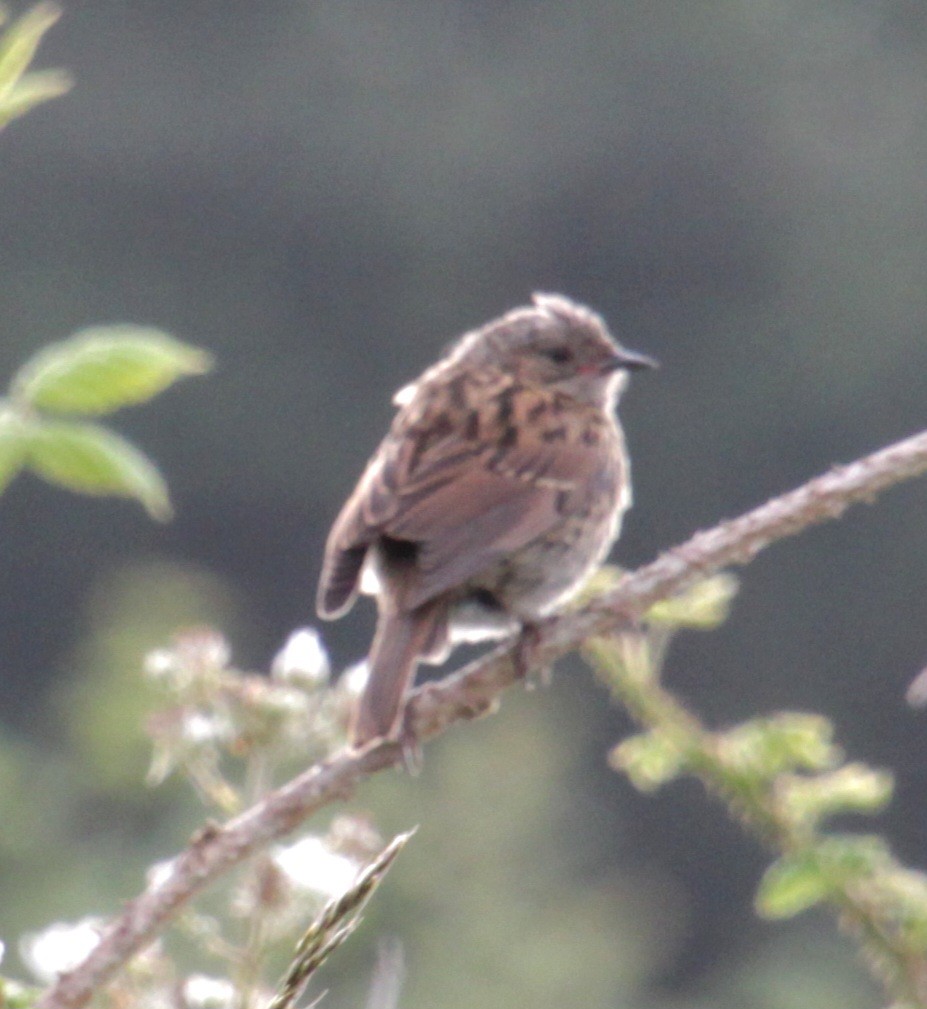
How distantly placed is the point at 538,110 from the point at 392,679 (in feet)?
155

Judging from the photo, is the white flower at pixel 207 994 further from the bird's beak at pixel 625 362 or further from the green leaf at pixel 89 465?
the bird's beak at pixel 625 362

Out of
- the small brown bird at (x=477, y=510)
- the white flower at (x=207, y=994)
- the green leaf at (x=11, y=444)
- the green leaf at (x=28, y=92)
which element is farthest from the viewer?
the small brown bird at (x=477, y=510)

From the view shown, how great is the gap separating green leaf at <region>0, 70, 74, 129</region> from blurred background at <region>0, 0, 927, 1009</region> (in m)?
24.3

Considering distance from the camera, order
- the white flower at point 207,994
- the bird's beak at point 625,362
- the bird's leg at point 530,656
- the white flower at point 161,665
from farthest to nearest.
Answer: the bird's beak at point 625,362 < the white flower at point 161,665 < the bird's leg at point 530,656 < the white flower at point 207,994

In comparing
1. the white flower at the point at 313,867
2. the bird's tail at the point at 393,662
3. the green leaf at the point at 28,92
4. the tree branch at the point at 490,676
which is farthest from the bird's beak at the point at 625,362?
the green leaf at the point at 28,92

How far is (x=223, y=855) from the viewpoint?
71.6 inches

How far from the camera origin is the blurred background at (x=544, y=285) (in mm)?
37219

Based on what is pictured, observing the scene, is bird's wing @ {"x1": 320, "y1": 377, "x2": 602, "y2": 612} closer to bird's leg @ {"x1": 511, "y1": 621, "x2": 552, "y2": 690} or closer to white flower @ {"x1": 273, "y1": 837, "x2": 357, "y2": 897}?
bird's leg @ {"x1": 511, "y1": 621, "x2": 552, "y2": 690}

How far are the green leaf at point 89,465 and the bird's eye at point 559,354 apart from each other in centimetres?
304

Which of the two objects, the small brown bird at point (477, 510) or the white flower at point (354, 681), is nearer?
the white flower at point (354, 681)

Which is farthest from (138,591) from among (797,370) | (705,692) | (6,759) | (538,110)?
(538,110)

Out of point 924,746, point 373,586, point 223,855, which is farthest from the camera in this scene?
point 924,746

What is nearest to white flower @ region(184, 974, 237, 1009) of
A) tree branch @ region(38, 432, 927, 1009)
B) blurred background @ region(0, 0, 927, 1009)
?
tree branch @ region(38, 432, 927, 1009)

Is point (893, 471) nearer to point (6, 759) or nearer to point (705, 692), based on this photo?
point (6, 759)
